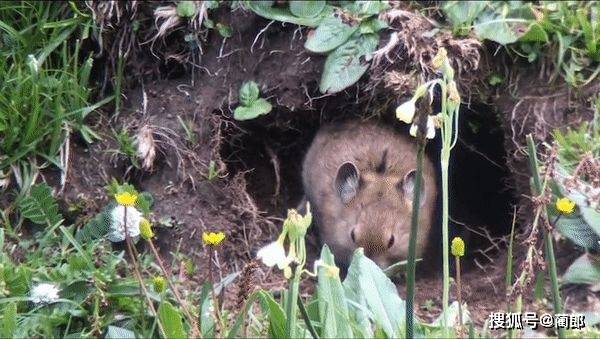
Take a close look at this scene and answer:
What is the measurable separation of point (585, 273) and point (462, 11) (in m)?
1.69

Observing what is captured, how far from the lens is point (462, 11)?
5.26m

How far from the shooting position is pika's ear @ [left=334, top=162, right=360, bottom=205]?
5562 mm

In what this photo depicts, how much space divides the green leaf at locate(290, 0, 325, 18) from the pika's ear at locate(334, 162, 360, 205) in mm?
880

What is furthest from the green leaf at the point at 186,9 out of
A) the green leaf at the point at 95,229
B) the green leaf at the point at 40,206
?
the green leaf at the point at 95,229

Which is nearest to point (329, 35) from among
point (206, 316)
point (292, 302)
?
point (206, 316)

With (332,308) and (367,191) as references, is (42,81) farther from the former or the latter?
(332,308)

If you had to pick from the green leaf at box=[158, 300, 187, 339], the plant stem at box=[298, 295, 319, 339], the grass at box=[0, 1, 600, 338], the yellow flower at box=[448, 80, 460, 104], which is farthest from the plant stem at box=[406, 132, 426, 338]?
the green leaf at box=[158, 300, 187, 339]

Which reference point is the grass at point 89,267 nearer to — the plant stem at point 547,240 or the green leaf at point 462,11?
the plant stem at point 547,240

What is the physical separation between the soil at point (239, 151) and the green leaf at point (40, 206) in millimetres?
199

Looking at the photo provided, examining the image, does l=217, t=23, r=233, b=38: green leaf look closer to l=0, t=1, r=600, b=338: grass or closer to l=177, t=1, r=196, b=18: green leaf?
l=177, t=1, r=196, b=18: green leaf

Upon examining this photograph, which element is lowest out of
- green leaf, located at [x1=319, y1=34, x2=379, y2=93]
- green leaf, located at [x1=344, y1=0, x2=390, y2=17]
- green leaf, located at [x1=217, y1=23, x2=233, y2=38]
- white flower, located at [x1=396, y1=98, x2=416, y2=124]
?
green leaf, located at [x1=319, y1=34, x2=379, y2=93]

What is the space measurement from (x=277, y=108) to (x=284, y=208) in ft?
3.23

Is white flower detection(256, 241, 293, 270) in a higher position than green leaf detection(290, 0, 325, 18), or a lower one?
lower

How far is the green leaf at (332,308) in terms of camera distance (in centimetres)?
342
